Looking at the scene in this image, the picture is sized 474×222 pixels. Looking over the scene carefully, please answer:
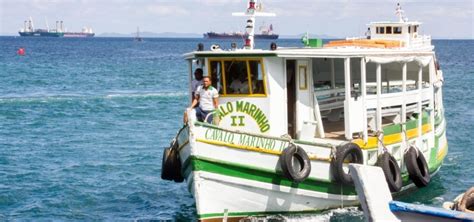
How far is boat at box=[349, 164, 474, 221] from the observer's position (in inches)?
547

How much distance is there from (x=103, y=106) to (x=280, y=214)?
92.6ft

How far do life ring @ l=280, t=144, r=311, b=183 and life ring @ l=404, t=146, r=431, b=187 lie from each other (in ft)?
11.3

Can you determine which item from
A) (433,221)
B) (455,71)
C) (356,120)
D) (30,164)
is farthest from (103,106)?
(455,71)

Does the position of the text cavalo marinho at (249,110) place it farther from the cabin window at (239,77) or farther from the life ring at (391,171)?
the life ring at (391,171)

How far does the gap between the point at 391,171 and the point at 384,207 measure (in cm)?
534

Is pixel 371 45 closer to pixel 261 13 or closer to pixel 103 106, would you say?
pixel 261 13

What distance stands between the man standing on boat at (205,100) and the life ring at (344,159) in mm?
2835

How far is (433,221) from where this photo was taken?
46.1 feet

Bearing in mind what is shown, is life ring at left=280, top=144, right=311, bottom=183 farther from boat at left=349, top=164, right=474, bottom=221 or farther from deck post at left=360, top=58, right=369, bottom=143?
boat at left=349, top=164, right=474, bottom=221

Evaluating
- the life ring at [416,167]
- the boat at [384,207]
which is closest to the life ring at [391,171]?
the life ring at [416,167]

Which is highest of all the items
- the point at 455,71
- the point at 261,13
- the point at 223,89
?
the point at 261,13

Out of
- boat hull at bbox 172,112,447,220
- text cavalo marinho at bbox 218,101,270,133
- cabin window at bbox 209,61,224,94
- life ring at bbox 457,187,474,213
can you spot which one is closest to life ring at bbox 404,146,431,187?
boat hull at bbox 172,112,447,220

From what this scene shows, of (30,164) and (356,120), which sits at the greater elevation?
(356,120)

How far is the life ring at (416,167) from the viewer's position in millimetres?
20484
